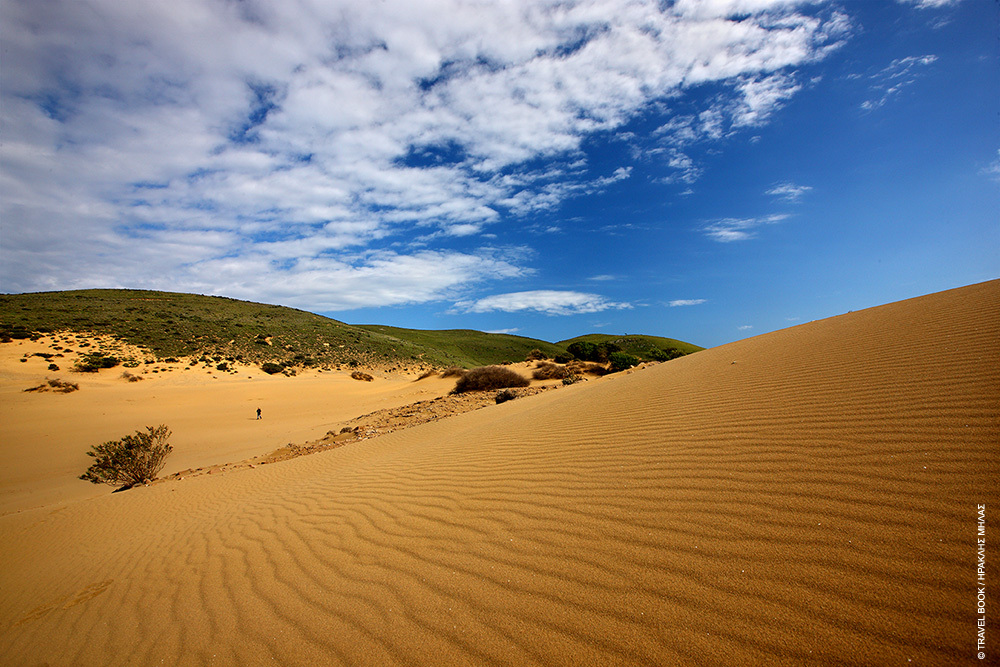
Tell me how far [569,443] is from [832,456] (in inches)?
107

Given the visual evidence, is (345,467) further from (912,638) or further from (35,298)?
(35,298)

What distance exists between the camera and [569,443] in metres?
5.00

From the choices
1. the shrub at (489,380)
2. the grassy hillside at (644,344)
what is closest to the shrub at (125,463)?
the shrub at (489,380)

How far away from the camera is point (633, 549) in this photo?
245 centimetres

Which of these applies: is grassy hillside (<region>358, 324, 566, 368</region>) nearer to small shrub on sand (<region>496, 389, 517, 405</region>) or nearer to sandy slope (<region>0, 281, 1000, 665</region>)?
small shrub on sand (<region>496, 389, 517, 405</region>)

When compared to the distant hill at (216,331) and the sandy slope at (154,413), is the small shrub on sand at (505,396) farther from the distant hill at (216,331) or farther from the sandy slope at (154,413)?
the distant hill at (216,331)

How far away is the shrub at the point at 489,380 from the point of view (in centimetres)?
1803

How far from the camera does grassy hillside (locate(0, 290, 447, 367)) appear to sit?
31234 mm

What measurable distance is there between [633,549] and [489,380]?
15721 mm

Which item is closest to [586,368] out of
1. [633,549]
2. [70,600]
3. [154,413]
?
[633,549]

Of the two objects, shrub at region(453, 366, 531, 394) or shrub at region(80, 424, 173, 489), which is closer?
shrub at region(80, 424, 173, 489)

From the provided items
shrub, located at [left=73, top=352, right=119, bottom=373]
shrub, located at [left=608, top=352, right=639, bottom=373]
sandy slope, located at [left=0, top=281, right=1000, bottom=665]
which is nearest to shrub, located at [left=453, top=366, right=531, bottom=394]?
shrub, located at [left=608, top=352, right=639, bottom=373]

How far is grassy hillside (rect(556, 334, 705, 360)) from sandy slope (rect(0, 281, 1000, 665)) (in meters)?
19.5

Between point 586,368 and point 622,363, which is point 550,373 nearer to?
point 586,368
